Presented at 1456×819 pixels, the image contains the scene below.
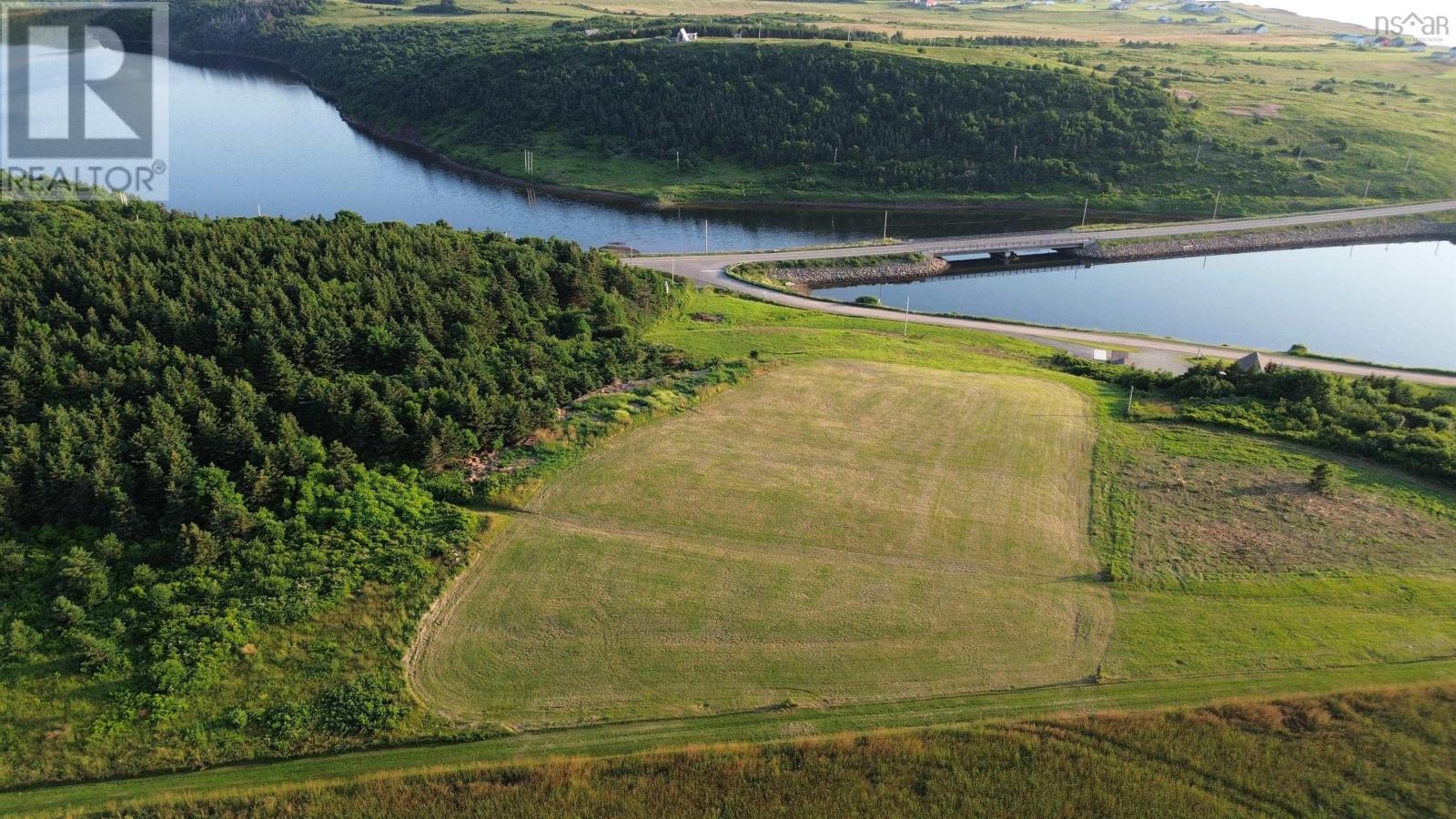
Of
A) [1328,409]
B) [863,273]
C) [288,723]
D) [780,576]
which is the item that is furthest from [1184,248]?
[288,723]

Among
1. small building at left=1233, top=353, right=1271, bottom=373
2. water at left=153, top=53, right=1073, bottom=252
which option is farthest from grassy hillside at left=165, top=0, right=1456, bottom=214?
small building at left=1233, top=353, right=1271, bottom=373

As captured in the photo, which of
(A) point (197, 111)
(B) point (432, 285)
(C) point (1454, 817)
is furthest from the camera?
(A) point (197, 111)

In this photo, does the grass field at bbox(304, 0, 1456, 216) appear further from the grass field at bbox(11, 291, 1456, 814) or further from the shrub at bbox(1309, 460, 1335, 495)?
the shrub at bbox(1309, 460, 1335, 495)

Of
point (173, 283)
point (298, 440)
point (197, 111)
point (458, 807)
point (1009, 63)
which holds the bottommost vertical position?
point (458, 807)

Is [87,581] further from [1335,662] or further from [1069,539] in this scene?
[1335,662]

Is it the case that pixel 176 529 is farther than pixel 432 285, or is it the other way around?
pixel 432 285

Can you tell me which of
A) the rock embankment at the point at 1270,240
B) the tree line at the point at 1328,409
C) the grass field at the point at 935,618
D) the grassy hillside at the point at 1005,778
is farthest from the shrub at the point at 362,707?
the rock embankment at the point at 1270,240

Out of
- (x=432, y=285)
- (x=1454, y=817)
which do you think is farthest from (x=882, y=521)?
(x=432, y=285)
